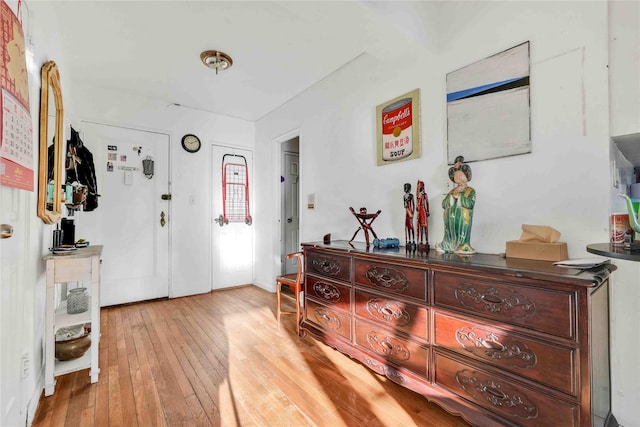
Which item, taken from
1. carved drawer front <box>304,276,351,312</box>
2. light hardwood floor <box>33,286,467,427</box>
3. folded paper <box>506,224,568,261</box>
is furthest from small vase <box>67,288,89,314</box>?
folded paper <box>506,224,568,261</box>

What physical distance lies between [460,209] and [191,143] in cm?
359

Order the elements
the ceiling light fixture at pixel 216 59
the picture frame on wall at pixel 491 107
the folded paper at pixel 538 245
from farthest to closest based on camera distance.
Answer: the ceiling light fixture at pixel 216 59 → the picture frame on wall at pixel 491 107 → the folded paper at pixel 538 245

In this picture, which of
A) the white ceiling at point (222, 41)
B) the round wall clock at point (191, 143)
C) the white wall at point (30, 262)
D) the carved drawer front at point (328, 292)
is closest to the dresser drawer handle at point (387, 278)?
the carved drawer front at point (328, 292)

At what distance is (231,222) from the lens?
4324 millimetres

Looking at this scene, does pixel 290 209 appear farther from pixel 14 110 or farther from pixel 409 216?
pixel 14 110

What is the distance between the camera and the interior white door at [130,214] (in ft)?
11.1

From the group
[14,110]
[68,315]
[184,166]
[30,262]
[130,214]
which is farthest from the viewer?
[184,166]

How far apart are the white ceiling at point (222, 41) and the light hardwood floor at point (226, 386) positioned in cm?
238

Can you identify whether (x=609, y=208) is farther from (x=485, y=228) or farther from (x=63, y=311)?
(x=63, y=311)

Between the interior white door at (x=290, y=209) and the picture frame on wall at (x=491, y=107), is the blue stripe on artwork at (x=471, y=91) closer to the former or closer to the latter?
the picture frame on wall at (x=491, y=107)

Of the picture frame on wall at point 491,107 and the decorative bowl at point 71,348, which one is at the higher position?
the picture frame on wall at point 491,107

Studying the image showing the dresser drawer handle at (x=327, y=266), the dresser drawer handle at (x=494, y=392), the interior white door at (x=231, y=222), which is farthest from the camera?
the interior white door at (x=231, y=222)

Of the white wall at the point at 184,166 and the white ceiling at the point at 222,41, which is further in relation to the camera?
the white wall at the point at 184,166

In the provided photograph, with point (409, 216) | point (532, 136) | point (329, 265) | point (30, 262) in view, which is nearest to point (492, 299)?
point (409, 216)
